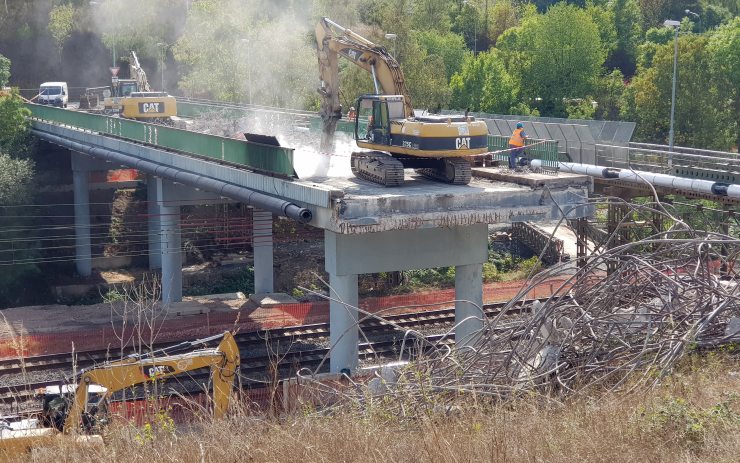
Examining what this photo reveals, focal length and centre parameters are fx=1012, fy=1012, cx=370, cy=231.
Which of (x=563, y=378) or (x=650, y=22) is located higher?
(x=650, y=22)

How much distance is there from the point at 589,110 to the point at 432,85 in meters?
10.4

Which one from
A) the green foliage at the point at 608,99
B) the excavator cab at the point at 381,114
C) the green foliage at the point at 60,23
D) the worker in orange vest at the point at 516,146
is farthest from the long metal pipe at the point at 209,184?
the green foliage at the point at 60,23

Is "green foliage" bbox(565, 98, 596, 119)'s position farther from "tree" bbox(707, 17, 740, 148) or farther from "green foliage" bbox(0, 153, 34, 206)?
"green foliage" bbox(0, 153, 34, 206)

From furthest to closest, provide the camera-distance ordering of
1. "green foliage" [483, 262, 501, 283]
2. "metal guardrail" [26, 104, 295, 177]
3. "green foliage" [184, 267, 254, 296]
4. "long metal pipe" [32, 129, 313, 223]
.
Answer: "green foliage" [184, 267, 254, 296] < "green foliage" [483, 262, 501, 283] < "metal guardrail" [26, 104, 295, 177] < "long metal pipe" [32, 129, 313, 223]

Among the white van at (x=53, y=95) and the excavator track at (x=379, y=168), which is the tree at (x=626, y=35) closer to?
the white van at (x=53, y=95)

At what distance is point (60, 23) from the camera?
235ft

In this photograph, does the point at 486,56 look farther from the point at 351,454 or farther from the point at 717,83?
the point at 351,454

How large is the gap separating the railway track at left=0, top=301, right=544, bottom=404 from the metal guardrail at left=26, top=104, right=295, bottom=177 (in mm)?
3977

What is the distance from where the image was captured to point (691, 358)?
37.2ft

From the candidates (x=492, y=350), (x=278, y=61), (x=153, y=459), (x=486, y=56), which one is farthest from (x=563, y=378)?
(x=486, y=56)

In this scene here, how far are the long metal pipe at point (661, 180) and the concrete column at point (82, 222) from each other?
21946mm

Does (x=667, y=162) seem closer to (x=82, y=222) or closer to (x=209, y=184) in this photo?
(x=209, y=184)

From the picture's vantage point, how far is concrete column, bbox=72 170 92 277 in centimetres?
4288

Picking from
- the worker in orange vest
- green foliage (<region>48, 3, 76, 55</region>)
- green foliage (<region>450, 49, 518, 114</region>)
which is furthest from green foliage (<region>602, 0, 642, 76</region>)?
the worker in orange vest
